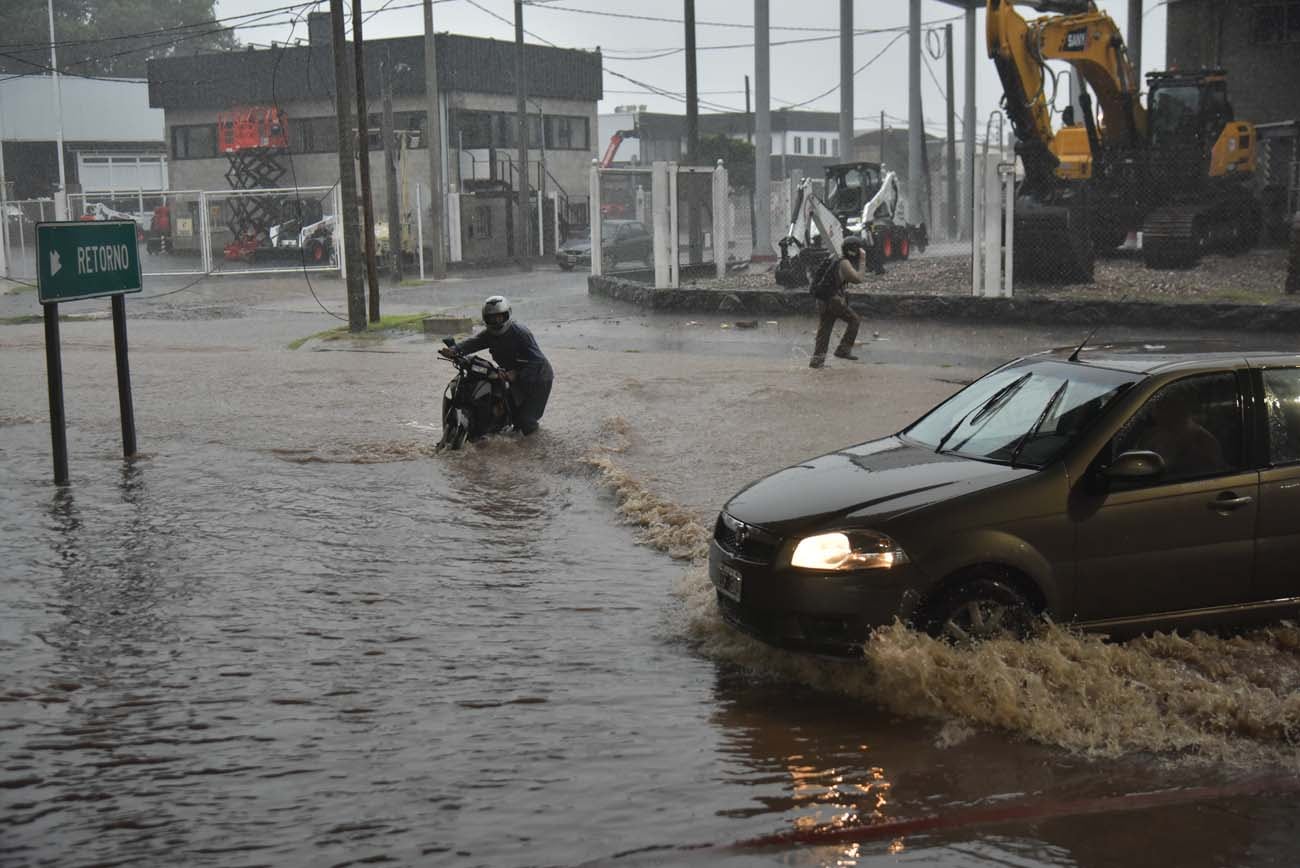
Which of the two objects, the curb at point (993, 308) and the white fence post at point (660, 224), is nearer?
the curb at point (993, 308)

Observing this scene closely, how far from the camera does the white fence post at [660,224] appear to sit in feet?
91.8

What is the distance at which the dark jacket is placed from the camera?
522 inches

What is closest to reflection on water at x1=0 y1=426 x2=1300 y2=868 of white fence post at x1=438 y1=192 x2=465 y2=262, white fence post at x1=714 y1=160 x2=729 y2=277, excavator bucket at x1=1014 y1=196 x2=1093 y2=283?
excavator bucket at x1=1014 y1=196 x2=1093 y2=283

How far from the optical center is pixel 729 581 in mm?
6738

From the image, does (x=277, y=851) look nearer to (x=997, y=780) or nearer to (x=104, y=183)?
(x=997, y=780)

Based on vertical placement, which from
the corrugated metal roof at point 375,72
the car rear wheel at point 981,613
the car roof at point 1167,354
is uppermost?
the corrugated metal roof at point 375,72

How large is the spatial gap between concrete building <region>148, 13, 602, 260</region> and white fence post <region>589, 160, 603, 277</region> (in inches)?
711

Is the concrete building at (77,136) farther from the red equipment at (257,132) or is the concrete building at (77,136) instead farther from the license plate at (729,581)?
the license plate at (729,581)

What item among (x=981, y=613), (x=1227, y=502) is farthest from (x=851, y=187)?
(x=981, y=613)

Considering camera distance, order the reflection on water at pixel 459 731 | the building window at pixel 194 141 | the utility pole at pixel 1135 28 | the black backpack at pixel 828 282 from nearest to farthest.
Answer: the reflection on water at pixel 459 731 → the black backpack at pixel 828 282 → the utility pole at pixel 1135 28 → the building window at pixel 194 141

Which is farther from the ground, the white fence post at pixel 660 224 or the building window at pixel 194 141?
the building window at pixel 194 141

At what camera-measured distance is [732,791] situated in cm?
542

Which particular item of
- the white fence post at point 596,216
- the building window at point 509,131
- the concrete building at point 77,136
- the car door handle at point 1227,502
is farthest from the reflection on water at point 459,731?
the concrete building at point 77,136

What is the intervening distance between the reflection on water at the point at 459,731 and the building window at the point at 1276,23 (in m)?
30.2
